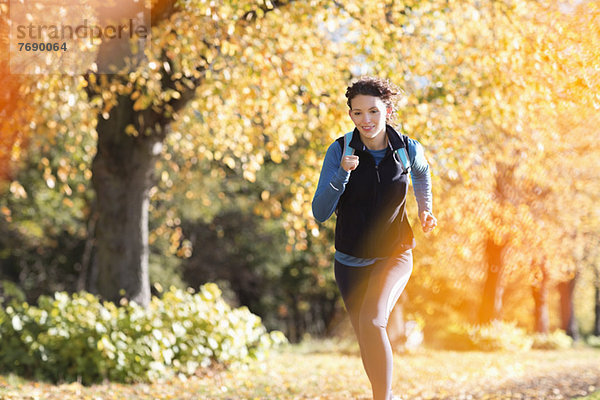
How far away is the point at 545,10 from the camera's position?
8.32m

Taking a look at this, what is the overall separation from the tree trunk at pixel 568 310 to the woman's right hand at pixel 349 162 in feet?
81.6

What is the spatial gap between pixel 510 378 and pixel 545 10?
5.52 meters

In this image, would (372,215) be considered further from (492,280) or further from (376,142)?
(492,280)

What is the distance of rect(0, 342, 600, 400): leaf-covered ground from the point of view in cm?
732

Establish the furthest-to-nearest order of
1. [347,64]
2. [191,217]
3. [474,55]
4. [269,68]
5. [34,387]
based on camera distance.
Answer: [191,217]
[347,64]
[474,55]
[269,68]
[34,387]

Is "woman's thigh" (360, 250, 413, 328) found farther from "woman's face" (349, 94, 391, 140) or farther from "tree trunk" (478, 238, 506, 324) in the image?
"tree trunk" (478, 238, 506, 324)

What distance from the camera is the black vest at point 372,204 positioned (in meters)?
4.15

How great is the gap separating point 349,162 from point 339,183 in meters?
0.19

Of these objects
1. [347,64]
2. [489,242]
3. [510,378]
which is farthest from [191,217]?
[510,378]

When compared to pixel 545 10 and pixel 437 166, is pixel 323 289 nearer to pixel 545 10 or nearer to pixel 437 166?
pixel 437 166

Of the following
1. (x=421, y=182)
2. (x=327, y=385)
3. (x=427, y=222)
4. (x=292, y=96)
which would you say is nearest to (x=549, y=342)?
(x=327, y=385)

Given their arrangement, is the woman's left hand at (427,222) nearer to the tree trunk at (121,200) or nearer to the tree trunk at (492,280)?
the tree trunk at (121,200)

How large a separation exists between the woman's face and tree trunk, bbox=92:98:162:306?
6269 mm

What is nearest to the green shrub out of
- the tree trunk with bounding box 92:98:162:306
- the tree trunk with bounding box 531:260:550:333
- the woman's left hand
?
the tree trunk with bounding box 531:260:550:333
